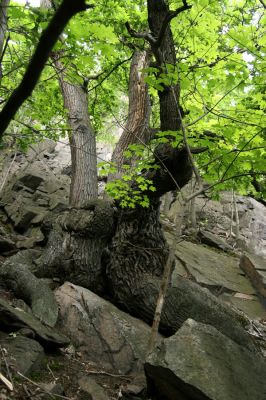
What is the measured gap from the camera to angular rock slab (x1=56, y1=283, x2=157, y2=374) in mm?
4918

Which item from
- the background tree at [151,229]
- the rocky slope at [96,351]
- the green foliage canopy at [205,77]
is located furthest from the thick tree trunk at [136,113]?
the rocky slope at [96,351]

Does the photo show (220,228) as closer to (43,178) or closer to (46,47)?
(43,178)

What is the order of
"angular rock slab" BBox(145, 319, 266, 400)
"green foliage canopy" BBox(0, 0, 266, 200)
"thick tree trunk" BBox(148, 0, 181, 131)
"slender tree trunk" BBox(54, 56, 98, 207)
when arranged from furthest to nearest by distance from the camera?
"slender tree trunk" BBox(54, 56, 98, 207)
"thick tree trunk" BBox(148, 0, 181, 131)
"green foliage canopy" BBox(0, 0, 266, 200)
"angular rock slab" BBox(145, 319, 266, 400)

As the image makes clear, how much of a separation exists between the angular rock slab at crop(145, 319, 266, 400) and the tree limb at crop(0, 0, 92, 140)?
335 cm

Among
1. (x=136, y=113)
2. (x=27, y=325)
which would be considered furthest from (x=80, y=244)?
(x=136, y=113)

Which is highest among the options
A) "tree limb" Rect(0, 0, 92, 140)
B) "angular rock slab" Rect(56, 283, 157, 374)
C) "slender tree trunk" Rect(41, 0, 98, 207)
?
"slender tree trunk" Rect(41, 0, 98, 207)

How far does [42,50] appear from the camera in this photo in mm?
926

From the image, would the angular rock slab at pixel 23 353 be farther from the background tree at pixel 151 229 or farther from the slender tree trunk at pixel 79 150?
the slender tree trunk at pixel 79 150

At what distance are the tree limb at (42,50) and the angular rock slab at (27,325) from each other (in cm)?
368

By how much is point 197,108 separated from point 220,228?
49.0ft

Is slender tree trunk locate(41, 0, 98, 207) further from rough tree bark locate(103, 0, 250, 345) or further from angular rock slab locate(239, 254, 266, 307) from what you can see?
angular rock slab locate(239, 254, 266, 307)

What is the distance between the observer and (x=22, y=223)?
11.0 metres

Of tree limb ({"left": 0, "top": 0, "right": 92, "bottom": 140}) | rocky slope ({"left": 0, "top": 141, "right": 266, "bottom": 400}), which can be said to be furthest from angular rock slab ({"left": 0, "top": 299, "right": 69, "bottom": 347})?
tree limb ({"left": 0, "top": 0, "right": 92, "bottom": 140})

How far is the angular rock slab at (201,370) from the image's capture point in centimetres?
344
